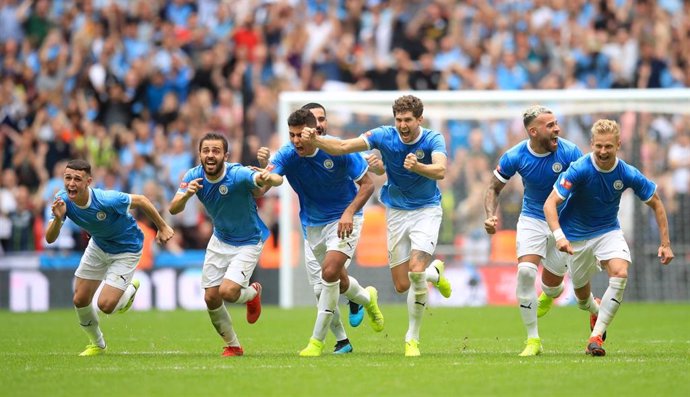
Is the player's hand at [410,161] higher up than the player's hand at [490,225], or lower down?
higher up

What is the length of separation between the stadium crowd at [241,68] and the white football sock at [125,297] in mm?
10319

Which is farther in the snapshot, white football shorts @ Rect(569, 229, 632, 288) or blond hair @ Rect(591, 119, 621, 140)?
white football shorts @ Rect(569, 229, 632, 288)

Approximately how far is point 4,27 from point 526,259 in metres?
19.7

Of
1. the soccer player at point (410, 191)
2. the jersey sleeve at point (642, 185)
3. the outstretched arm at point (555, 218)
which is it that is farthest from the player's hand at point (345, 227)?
the jersey sleeve at point (642, 185)

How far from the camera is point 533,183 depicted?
Result: 14.1 m

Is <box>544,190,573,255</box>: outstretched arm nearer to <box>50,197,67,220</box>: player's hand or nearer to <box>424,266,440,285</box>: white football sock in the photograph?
<box>424,266,440,285</box>: white football sock

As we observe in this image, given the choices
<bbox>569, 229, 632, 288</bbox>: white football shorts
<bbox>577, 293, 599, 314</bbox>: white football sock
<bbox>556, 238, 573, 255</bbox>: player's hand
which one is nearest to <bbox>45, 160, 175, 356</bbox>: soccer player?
<bbox>556, 238, 573, 255</bbox>: player's hand

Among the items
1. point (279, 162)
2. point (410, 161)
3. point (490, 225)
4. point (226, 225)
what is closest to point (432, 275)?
point (490, 225)

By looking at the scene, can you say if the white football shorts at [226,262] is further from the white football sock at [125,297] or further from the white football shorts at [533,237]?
the white football shorts at [533,237]

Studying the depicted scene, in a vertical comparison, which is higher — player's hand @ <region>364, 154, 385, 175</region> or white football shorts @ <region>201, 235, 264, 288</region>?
player's hand @ <region>364, 154, 385, 175</region>

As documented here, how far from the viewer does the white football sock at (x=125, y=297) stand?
47.9 feet

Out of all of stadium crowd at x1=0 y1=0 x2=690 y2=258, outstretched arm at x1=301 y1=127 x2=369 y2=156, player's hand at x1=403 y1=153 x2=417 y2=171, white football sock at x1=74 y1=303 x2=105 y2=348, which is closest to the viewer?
player's hand at x1=403 y1=153 x2=417 y2=171

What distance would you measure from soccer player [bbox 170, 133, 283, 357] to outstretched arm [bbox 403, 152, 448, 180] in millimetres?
1458

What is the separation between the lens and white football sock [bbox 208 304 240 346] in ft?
44.6
